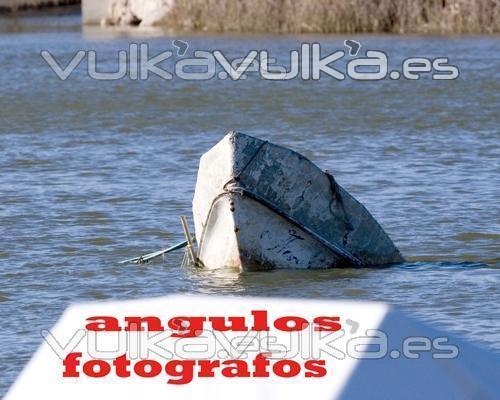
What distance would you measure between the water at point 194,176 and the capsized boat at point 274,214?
0.14 metres

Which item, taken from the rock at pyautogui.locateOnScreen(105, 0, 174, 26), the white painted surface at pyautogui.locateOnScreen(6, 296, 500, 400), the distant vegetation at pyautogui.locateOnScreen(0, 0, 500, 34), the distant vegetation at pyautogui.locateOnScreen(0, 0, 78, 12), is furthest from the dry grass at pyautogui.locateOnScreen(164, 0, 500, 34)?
the white painted surface at pyautogui.locateOnScreen(6, 296, 500, 400)

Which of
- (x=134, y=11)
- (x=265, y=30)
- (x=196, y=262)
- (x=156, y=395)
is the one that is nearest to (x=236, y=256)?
(x=196, y=262)

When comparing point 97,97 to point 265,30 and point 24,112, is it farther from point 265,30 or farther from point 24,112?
point 265,30

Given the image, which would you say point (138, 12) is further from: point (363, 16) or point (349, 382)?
point (349, 382)

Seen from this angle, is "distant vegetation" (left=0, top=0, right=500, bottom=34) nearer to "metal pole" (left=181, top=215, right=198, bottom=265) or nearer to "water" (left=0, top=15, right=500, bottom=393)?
"water" (left=0, top=15, right=500, bottom=393)

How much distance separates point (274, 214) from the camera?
35.6 ft

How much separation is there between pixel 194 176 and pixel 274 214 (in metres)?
5.27

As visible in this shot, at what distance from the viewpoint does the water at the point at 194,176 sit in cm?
1064

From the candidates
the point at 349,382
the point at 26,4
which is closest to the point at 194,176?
the point at 349,382

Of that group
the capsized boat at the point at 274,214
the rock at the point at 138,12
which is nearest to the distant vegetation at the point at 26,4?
the rock at the point at 138,12

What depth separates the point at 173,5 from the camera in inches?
1738

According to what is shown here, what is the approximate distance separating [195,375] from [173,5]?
3871cm

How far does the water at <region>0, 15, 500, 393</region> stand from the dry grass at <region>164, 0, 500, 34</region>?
4144 millimetres

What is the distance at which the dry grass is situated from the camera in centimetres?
3541
